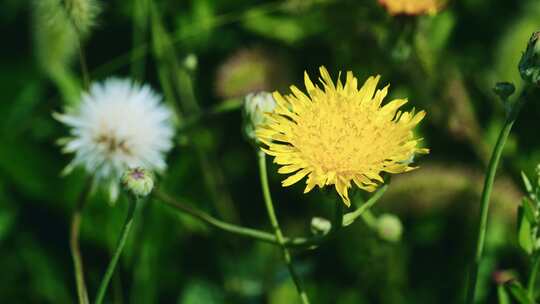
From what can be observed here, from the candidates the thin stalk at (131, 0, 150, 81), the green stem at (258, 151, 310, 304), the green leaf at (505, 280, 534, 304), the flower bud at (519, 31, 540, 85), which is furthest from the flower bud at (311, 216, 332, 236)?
the thin stalk at (131, 0, 150, 81)

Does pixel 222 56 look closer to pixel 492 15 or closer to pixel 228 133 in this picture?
pixel 228 133

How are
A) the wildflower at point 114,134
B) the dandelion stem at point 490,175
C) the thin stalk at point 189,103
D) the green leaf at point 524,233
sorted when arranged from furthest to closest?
the thin stalk at point 189,103 < the wildflower at point 114,134 < the green leaf at point 524,233 < the dandelion stem at point 490,175

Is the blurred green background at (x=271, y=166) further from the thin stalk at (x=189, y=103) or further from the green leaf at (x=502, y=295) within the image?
the green leaf at (x=502, y=295)

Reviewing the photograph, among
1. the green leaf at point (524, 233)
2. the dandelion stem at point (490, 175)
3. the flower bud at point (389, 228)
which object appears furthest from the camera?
the flower bud at point (389, 228)

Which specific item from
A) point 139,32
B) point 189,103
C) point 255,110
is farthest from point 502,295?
point 139,32

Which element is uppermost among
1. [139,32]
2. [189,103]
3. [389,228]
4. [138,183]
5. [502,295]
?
[139,32]

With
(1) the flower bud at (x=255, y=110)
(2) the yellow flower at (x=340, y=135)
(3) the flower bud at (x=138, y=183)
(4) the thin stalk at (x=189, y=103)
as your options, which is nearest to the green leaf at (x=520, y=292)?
(2) the yellow flower at (x=340, y=135)

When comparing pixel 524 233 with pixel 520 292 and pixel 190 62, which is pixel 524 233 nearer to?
pixel 520 292
